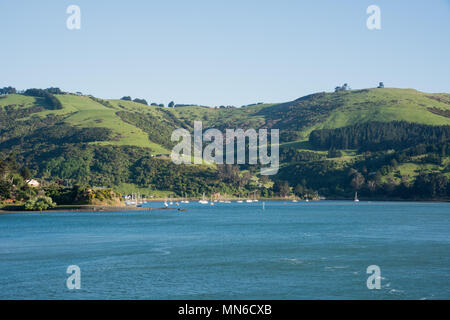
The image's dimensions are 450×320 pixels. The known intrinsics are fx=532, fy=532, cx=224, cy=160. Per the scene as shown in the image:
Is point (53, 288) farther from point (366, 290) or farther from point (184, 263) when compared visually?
point (366, 290)

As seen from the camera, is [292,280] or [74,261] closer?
[292,280]

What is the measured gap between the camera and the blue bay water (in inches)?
1403

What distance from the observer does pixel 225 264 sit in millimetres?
46906

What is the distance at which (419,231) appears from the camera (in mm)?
77062

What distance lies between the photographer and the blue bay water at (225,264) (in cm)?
3562

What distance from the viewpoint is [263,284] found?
38094 mm
